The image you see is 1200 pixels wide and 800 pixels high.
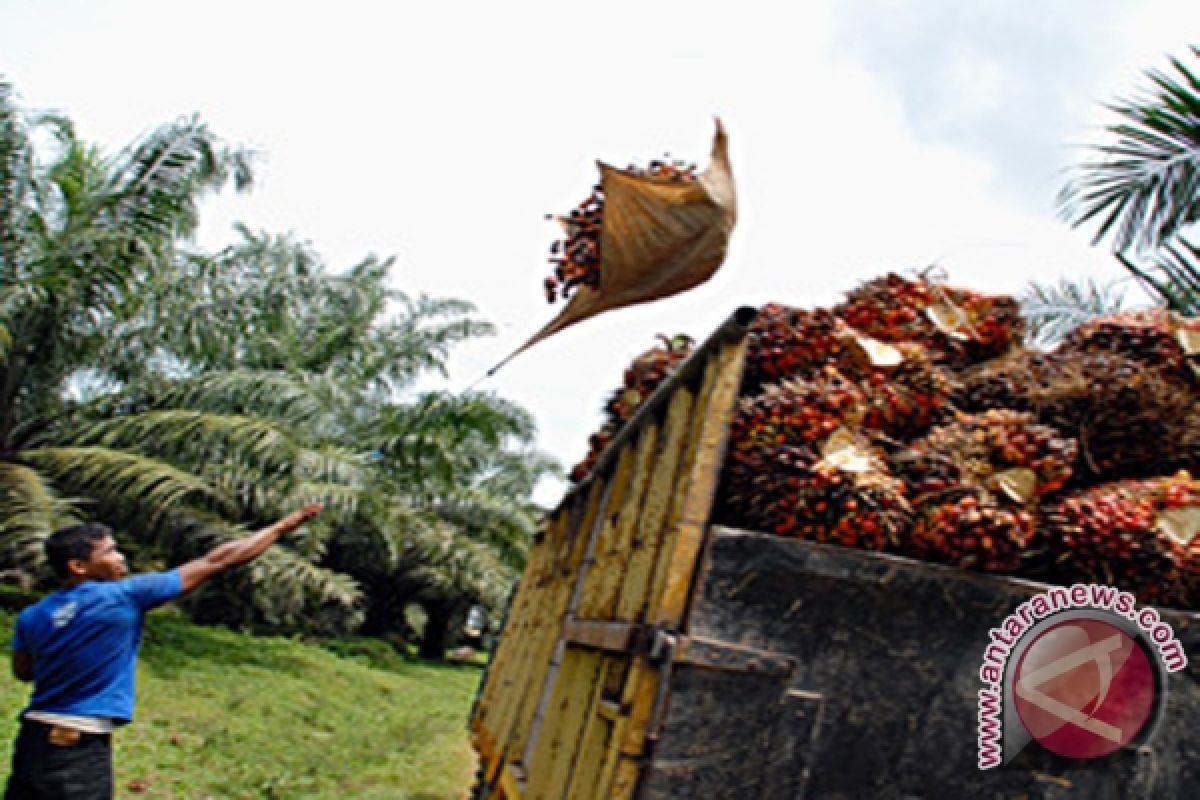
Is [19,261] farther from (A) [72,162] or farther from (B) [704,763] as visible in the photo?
(B) [704,763]

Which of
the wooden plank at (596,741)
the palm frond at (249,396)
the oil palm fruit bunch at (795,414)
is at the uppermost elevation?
the palm frond at (249,396)

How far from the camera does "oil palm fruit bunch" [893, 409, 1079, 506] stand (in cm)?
240

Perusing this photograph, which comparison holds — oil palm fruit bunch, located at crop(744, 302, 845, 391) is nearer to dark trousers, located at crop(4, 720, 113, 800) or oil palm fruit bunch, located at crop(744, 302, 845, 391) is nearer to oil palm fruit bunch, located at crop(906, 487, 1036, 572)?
oil palm fruit bunch, located at crop(906, 487, 1036, 572)

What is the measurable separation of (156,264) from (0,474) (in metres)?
2.73

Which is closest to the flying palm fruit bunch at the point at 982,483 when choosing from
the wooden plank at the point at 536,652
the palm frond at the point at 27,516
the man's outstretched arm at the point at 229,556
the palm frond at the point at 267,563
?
the wooden plank at the point at 536,652

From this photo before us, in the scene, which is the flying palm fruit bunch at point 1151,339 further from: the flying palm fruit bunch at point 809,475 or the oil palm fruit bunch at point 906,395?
the flying palm fruit bunch at point 809,475

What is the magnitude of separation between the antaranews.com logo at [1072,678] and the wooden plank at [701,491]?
673 millimetres

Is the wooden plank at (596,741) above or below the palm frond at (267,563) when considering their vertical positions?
→ below

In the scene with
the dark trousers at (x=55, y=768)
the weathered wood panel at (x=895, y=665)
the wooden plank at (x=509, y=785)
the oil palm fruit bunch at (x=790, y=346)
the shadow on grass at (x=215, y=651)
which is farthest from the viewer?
the shadow on grass at (x=215, y=651)

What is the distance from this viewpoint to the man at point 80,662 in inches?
127

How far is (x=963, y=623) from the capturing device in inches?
89.4

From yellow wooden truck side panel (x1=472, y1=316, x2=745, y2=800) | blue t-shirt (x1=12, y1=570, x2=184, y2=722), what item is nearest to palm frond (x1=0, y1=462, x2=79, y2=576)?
blue t-shirt (x1=12, y1=570, x2=184, y2=722)

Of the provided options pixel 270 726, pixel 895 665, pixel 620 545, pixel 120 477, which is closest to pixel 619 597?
pixel 620 545

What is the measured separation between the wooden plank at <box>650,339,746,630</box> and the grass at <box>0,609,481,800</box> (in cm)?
488
